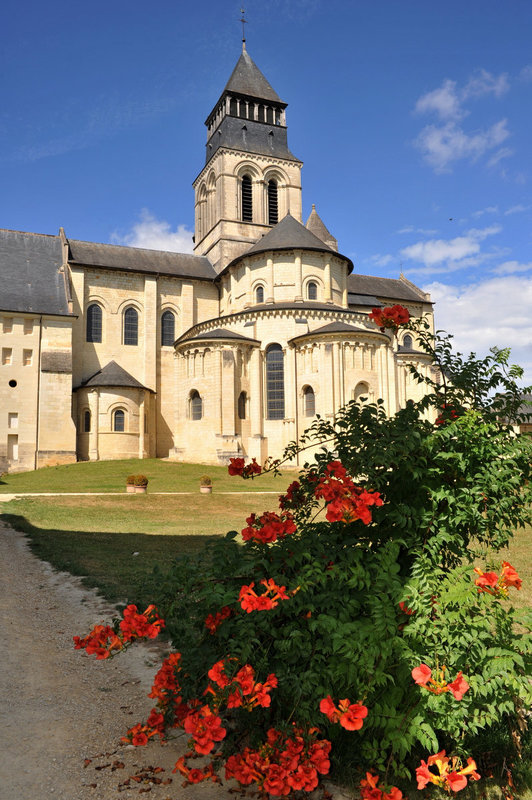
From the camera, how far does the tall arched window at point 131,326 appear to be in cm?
4100

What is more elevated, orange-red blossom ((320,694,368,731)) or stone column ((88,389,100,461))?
stone column ((88,389,100,461))

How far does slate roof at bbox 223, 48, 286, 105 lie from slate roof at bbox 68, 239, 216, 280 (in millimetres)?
15500

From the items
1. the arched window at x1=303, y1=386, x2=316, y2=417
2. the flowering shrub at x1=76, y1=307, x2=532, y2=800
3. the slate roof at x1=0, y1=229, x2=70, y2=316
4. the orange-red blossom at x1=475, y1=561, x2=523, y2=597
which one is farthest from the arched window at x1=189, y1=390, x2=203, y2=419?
the orange-red blossom at x1=475, y1=561, x2=523, y2=597

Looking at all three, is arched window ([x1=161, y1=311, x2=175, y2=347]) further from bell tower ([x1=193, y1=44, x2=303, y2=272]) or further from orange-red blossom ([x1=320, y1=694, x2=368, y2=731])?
orange-red blossom ([x1=320, y1=694, x2=368, y2=731])

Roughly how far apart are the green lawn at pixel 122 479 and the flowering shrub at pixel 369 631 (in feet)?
67.3

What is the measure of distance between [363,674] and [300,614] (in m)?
0.54

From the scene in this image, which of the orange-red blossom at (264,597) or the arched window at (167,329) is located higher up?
the arched window at (167,329)

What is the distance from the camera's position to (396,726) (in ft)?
10.7

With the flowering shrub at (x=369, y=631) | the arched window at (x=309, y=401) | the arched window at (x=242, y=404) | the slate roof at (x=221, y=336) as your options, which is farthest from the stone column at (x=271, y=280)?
the flowering shrub at (x=369, y=631)

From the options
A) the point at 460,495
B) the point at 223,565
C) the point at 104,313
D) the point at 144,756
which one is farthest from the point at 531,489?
the point at 104,313

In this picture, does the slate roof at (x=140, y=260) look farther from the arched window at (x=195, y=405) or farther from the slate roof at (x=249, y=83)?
the slate roof at (x=249, y=83)

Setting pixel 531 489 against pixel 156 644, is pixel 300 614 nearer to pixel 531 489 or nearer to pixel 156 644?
pixel 531 489

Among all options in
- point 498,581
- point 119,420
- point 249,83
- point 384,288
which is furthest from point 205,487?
point 249,83

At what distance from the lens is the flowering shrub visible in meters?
3.17
